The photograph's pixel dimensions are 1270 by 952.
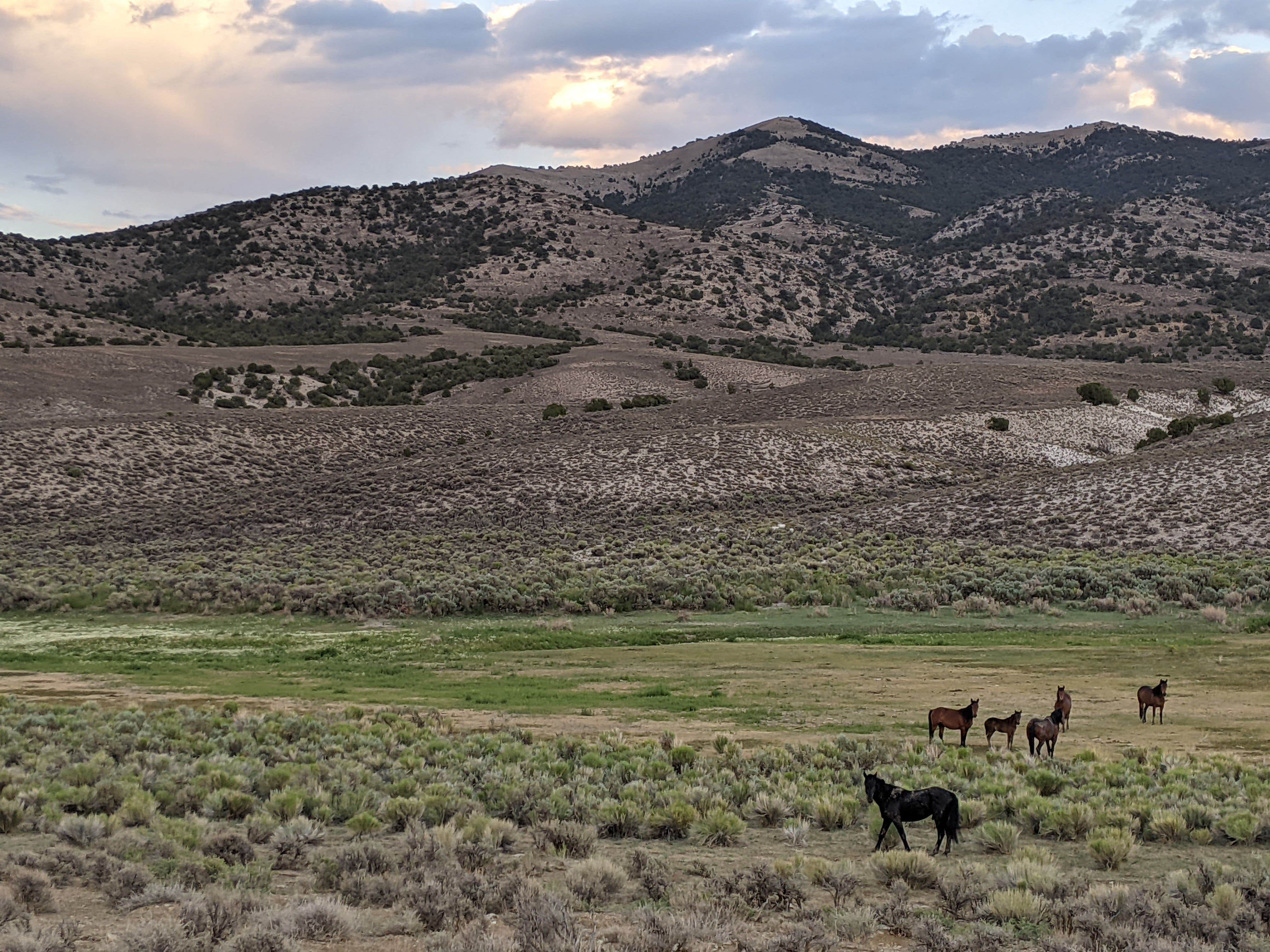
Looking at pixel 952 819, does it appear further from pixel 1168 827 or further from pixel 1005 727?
pixel 1005 727

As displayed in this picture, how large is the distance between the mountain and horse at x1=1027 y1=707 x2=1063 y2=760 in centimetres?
9593

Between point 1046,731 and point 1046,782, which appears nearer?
point 1046,782

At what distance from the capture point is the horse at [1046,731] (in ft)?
44.6

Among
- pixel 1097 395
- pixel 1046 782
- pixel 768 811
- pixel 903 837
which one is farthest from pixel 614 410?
pixel 903 837

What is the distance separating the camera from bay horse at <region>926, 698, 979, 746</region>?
14.3m

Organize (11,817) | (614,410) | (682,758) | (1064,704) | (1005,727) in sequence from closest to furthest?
(11,817) → (682,758) → (1005,727) → (1064,704) → (614,410)

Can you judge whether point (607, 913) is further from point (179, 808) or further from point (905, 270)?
point (905, 270)

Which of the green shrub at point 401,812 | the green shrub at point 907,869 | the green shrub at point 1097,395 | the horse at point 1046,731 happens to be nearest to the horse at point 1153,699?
the horse at point 1046,731

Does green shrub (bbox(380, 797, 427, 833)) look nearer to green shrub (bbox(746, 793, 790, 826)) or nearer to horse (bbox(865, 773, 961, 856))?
green shrub (bbox(746, 793, 790, 826))

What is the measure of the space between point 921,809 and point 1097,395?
231ft

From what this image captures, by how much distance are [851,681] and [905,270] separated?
15636 centimetres

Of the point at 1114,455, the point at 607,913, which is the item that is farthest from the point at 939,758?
the point at 1114,455

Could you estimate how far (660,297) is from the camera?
13600cm

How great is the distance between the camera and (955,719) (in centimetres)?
1448
